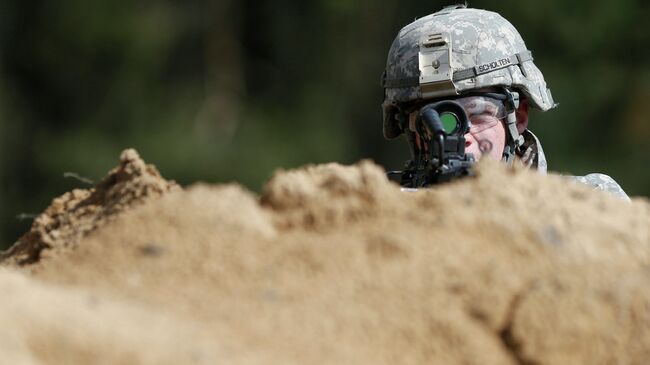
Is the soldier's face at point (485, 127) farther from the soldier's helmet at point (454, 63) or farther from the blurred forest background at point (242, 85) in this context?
the blurred forest background at point (242, 85)

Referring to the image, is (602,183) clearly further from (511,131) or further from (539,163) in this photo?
(511,131)

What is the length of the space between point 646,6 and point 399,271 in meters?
14.5

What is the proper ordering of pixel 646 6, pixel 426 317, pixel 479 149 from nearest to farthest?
pixel 426 317 → pixel 479 149 → pixel 646 6

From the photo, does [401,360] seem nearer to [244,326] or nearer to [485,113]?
[244,326]

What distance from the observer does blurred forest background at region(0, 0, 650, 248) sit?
15.9 m

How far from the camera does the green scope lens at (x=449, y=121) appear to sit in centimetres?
404

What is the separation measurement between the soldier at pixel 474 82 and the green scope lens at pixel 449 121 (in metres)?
0.37

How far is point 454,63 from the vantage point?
462cm

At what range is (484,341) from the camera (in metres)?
2.68

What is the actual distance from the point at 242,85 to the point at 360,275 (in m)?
14.8

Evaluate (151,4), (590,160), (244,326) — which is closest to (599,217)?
(244,326)

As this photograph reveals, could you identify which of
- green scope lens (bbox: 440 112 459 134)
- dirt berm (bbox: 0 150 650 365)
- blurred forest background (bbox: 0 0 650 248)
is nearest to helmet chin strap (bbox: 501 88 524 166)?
green scope lens (bbox: 440 112 459 134)

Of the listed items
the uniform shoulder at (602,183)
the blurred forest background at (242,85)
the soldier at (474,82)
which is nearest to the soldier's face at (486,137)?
the soldier at (474,82)

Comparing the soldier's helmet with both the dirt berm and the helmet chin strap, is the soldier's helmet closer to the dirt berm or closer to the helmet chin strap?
the helmet chin strap
